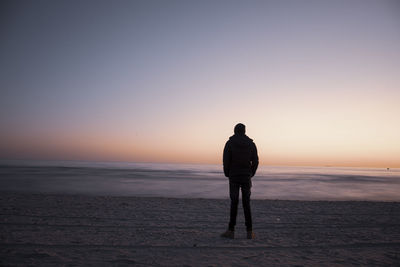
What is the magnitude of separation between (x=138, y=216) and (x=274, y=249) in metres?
5.14

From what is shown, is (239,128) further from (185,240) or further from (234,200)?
(185,240)

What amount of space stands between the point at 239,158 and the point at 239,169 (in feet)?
0.86

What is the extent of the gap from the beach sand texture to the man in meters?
0.55

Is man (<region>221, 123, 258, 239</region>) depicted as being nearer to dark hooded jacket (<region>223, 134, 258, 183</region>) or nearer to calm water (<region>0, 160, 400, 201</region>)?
dark hooded jacket (<region>223, 134, 258, 183</region>)

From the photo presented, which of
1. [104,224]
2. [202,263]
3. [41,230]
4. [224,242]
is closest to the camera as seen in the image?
[202,263]

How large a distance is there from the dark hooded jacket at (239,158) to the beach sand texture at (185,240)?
4.90ft

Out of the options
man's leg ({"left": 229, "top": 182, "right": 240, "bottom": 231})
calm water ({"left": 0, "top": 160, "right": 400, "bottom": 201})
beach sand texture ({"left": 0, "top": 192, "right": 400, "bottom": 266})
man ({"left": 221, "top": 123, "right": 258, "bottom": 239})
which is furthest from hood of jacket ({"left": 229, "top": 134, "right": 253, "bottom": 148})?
calm water ({"left": 0, "top": 160, "right": 400, "bottom": 201})

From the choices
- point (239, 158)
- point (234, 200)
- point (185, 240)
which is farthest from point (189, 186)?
point (239, 158)

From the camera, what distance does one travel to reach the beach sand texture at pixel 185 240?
445 cm

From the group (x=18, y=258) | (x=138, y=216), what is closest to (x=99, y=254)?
(x=18, y=258)

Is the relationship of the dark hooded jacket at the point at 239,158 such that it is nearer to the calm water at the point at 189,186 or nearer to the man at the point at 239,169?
the man at the point at 239,169

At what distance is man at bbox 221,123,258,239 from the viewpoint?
595 cm

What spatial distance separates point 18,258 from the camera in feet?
14.2

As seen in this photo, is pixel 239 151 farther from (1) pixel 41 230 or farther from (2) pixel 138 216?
Answer: (1) pixel 41 230
